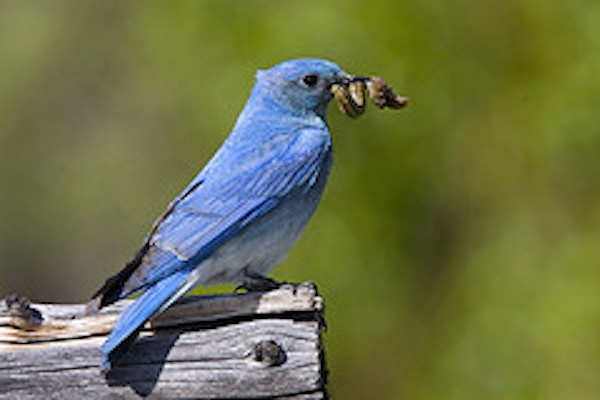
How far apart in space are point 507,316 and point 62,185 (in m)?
4.12

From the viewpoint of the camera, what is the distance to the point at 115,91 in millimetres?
9266

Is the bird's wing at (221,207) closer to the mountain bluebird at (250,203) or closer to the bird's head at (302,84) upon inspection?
the mountain bluebird at (250,203)

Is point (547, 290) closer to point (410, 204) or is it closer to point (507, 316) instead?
point (507, 316)

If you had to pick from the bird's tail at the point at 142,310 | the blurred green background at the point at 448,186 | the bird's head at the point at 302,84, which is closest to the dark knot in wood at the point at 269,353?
the bird's tail at the point at 142,310

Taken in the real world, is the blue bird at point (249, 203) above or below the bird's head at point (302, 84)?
below

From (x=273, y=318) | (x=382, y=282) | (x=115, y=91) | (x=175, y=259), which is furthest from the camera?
(x=115, y=91)

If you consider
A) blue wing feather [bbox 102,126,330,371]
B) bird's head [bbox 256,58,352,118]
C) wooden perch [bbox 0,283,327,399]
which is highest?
bird's head [bbox 256,58,352,118]

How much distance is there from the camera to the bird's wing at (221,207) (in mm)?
4184

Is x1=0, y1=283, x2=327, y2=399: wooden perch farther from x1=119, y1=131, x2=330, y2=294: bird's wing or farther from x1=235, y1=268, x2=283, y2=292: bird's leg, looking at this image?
x1=235, y1=268, x2=283, y2=292: bird's leg

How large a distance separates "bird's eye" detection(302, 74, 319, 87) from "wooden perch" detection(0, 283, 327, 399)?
123 cm

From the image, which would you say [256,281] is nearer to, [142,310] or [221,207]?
[221,207]

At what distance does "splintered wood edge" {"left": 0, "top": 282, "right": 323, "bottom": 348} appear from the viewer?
3863 mm

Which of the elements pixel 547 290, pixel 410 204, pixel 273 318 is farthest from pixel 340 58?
pixel 273 318

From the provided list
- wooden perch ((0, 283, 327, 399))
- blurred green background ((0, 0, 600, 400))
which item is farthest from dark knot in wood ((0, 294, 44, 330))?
blurred green background ((0, 0, 600, 400))
